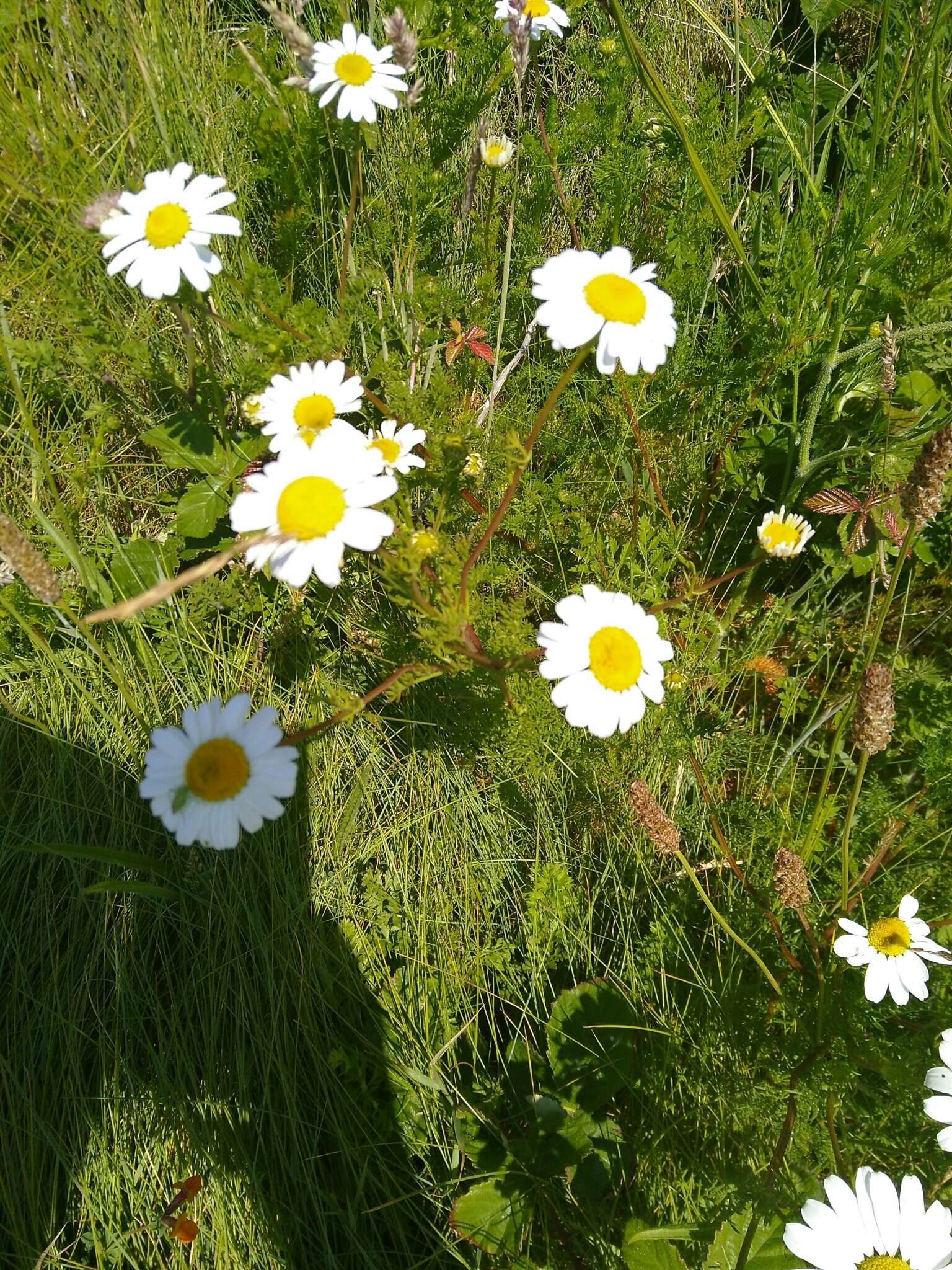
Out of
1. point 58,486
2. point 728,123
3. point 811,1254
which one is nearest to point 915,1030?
point 811,1254

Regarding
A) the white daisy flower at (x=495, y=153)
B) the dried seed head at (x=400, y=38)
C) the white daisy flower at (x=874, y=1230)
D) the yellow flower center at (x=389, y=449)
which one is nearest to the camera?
the white daisy flower at (x=874, y=1230)

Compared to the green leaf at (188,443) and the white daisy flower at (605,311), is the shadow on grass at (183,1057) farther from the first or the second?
the white daisy flower at (605,311)

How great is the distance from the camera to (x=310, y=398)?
115 centimetres

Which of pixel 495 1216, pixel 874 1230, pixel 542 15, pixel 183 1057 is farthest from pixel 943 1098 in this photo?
pixel 542 15

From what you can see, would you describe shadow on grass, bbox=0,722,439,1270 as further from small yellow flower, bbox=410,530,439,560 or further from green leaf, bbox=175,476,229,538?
small yellow flower, bbox=410,530,439,560

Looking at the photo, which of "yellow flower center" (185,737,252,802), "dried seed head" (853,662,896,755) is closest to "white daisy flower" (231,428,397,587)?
"yellow flower center" (185,737,252,802)

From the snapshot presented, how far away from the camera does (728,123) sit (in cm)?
208

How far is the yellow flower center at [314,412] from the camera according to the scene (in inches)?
44.6

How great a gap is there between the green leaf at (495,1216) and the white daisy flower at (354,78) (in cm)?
176

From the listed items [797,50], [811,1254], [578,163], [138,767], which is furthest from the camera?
[797,50]

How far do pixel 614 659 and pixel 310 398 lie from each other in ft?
1.93

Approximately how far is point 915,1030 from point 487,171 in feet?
6.51

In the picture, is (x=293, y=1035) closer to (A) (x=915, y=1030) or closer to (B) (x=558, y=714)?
(B) (x=558, y=714)

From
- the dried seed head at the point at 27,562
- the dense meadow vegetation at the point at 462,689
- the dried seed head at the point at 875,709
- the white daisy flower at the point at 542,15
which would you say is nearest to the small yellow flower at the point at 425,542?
the dense meadow vegetation at the point at 462,689
